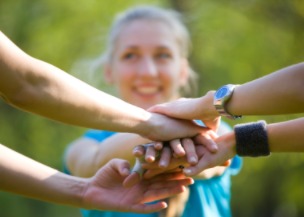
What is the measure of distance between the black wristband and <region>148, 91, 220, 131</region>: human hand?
15 cm

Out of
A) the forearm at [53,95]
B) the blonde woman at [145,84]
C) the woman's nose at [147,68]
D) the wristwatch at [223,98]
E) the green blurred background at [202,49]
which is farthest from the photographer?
the green blurred background at [202,49]

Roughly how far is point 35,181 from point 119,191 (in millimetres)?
379

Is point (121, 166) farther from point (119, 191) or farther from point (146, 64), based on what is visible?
point (146, 64)

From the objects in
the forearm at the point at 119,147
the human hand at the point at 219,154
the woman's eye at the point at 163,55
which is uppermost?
the woman's eye at the point at 163,55

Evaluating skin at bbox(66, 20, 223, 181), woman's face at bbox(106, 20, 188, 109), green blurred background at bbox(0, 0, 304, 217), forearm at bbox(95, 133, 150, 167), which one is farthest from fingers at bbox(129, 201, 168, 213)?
green blurred background at bbox(0, 0, 304, 217)

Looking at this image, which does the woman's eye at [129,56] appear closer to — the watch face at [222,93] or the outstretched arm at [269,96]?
the outstretched arm at [269,96]

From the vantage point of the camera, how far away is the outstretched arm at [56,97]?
92.2 inches

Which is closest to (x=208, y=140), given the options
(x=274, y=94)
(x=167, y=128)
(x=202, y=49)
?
(x=167, y=128)

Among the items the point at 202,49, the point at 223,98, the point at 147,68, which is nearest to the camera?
the point at 223,98

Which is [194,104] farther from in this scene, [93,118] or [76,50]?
[76,50]

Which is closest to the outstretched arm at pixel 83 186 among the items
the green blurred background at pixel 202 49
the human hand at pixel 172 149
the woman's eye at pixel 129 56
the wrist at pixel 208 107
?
the human hand at pixel 172 149

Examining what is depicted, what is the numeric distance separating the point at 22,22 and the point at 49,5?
0.56 metres

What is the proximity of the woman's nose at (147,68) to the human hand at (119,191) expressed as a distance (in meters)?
1.01

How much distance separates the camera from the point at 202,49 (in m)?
10.1
